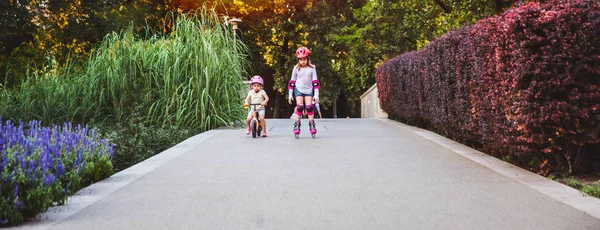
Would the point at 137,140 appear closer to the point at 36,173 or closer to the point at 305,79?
the point at 305,79

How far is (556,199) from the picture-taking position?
5.39m

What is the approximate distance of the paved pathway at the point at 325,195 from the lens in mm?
4594

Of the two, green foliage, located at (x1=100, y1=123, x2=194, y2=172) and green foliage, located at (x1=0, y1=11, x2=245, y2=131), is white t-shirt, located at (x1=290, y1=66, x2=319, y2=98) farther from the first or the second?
green foliage, located at (x1=100, y1=123, x2=194, y2=172)

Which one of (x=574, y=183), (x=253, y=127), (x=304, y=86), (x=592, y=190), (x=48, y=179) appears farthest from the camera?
Answer: (x=304, y=86)

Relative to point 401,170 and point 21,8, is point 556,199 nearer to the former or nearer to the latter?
point 401,170

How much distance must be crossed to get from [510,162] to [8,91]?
10892 mm

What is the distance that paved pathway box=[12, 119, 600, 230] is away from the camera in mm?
4594

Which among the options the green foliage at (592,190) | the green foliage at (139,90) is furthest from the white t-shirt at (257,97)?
the green foliage at (592,190)

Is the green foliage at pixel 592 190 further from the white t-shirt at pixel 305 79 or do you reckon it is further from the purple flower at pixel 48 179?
the white t-shirt at pixel 305 79

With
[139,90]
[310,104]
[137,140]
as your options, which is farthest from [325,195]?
[139,90]

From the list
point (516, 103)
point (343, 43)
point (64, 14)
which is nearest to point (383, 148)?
point (516, 103)

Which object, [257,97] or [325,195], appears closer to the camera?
[325,195]

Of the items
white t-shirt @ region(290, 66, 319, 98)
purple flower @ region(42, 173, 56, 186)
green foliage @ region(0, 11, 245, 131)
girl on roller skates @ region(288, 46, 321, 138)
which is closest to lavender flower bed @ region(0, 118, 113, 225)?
purple flower @ region(42, 173, 56, 186)

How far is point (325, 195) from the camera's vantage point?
18.6ft
